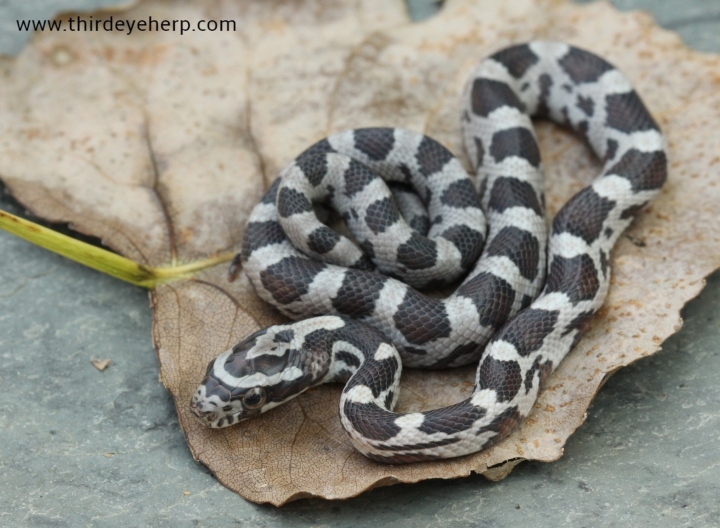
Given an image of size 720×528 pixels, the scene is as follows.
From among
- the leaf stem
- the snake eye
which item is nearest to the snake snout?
the snake eye

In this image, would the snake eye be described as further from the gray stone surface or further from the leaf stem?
the leaf stem

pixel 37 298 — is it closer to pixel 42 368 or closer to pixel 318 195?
pixel 42 368

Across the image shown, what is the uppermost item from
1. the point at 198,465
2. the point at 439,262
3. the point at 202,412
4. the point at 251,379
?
the point at 439,262

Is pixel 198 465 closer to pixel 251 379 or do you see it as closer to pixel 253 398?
pixel 253 398

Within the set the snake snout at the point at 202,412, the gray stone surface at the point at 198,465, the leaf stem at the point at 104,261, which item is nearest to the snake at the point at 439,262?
the snake snout at the point at 202,412

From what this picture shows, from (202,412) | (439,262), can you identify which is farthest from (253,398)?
(439,262)

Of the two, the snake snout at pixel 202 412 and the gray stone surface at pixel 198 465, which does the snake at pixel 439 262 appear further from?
the gray stone surface at pixel 198 465
